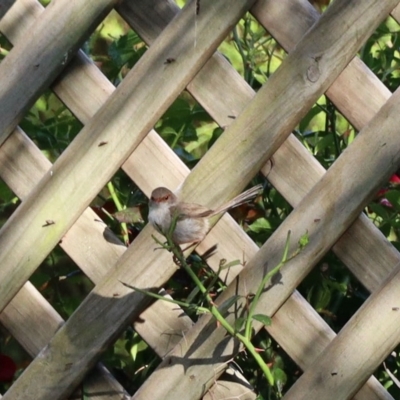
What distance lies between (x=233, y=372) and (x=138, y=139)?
498 mm

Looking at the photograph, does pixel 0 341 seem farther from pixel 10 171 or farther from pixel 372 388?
pixel 372 388

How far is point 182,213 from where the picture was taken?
167 cm

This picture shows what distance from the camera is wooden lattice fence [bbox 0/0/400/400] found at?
5.64ft

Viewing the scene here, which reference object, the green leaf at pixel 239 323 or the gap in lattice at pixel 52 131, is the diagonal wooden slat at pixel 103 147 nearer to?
the gap in lattice at pixel 52 131

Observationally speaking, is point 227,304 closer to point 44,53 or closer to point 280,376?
point 280,376

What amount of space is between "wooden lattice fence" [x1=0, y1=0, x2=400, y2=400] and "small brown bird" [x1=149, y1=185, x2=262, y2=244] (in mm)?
35

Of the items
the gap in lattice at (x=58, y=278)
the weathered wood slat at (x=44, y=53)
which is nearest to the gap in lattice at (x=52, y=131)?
the weathered wood slat at (x=44, y=53)

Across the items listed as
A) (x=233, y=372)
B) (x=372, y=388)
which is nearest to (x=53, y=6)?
(x=233, y=372)

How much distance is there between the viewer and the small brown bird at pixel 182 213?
1649 millimetres

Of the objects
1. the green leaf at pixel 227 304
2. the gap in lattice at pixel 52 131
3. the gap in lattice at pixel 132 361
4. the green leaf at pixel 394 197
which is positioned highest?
the green leaf at pixel 394 197

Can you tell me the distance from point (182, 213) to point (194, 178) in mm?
110

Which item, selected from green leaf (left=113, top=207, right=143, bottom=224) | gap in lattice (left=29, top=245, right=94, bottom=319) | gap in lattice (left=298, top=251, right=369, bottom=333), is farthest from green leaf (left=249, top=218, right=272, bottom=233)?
gap in lattice (left=29, top=245, right=94, bottom=319)

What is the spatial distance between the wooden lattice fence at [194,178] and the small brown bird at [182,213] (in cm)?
3

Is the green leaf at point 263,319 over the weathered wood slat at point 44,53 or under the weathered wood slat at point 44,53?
under
